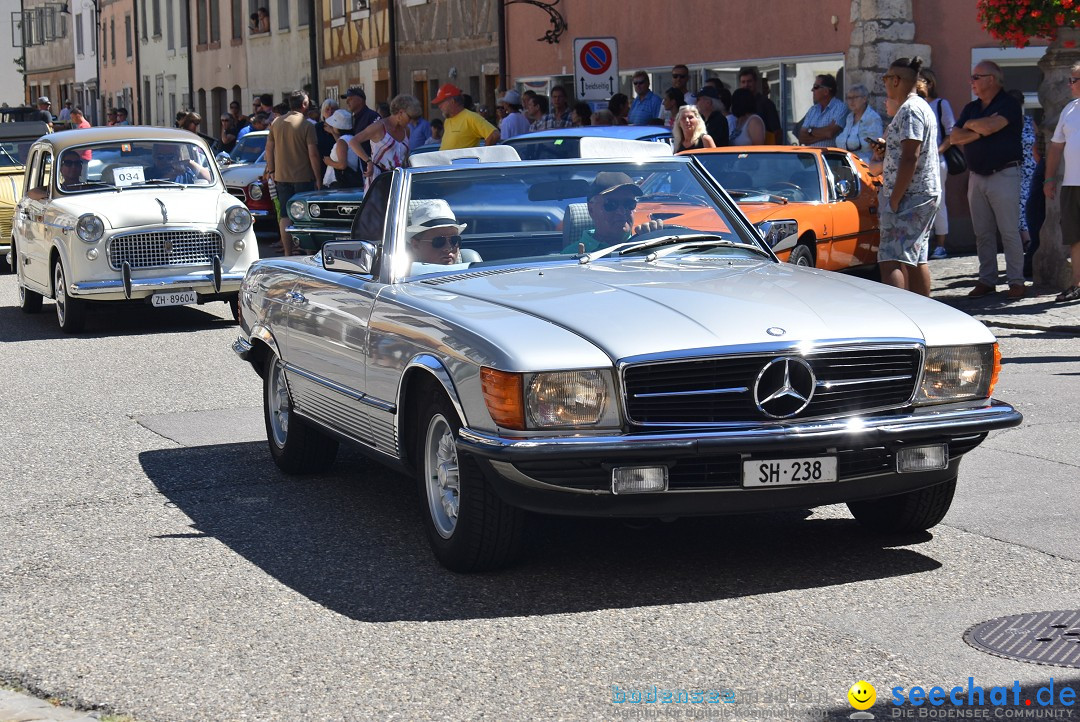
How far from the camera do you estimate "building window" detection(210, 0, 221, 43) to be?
169ft

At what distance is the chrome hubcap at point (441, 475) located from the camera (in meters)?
6.06

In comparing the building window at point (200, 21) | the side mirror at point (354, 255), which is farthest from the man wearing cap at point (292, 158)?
the building window at point (200, 21)

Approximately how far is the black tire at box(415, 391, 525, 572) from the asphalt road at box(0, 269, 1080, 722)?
104 mm

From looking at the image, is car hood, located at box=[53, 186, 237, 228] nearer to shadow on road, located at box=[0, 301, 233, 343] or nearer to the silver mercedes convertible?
shadow on road, located at box=[0, 301, 233, 343]

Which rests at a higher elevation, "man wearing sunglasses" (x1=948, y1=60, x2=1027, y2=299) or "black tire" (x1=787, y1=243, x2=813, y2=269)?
"man wearing sunglasses" (x1=948, y1=60, x2=1027, y2=299)

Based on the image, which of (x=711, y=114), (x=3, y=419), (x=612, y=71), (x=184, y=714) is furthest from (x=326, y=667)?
(x=612, y=71)

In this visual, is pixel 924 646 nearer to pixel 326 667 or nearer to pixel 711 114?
pixel 326 667

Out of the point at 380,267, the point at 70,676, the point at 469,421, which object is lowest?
the point at 70,676

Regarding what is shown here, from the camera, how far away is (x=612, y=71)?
66.9 ft

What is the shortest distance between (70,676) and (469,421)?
1538mm

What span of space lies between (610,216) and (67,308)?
9.15 m

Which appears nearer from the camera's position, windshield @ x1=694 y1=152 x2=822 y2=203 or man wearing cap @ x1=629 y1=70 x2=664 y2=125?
windshield @ x1=694 y1=152 x2=822 y2=203

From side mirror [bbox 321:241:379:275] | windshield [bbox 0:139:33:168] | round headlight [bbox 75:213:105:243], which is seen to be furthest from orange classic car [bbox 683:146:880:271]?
windshield [bbox 0:139:33:168]

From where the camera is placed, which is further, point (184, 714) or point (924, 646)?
point (924, 646)
